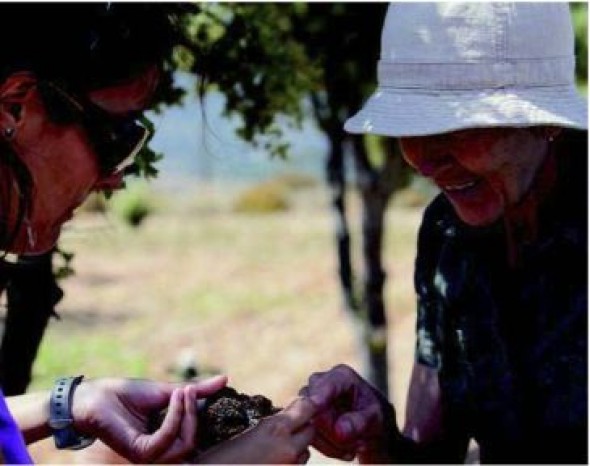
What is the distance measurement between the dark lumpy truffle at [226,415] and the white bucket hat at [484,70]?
736mm

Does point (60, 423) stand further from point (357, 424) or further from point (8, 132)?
point (357, 424)

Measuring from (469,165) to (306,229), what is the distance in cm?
1744

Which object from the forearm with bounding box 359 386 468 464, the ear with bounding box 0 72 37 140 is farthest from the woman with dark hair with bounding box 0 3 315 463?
the forearm with bounding box 359 386 468 464

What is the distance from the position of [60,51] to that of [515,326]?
1388 millimetres

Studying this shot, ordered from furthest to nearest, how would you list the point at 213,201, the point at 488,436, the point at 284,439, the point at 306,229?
1. the point at 213,201
2. the point at 306,229
3. the point at 488,436
4. the point at 284,439

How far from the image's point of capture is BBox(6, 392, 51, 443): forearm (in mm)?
3131

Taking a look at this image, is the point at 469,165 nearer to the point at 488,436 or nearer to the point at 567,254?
the point at 567,254

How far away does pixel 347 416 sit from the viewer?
3.45m

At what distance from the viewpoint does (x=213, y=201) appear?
2662 centimetres

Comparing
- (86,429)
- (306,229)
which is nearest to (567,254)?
(86,429)

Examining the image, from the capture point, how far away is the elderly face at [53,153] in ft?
9.38

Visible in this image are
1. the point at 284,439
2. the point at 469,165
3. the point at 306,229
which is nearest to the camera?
the point at 284,439

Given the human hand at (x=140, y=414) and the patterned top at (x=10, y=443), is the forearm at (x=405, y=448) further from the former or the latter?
the patterned top at (x=10, y=443)

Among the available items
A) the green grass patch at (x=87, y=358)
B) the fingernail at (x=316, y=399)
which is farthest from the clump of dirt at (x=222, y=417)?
the green grass patch at (x=87, y=358)
